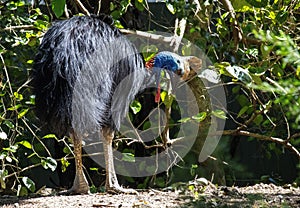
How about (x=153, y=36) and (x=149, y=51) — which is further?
(x=153, y=36)

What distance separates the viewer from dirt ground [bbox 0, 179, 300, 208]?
9.18 feet

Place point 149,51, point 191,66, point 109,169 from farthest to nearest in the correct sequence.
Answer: point 149,51, point 191,66, point 109,169

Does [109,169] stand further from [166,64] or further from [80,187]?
[166,64]

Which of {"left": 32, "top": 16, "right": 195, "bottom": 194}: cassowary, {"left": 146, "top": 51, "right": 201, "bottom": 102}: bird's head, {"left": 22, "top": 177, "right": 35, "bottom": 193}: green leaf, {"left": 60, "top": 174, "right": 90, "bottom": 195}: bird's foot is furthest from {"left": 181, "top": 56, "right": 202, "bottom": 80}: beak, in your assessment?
{"left": 22, "top": 177, "right": 35, "bottom": 193}: green leaf

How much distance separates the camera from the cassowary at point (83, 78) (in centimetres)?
289

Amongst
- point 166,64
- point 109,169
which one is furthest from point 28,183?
point 166,64

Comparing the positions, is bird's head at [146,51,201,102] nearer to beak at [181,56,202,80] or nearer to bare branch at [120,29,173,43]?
beak at [181,56,202,80]

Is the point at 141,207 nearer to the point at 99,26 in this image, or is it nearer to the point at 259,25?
the point at 99,26

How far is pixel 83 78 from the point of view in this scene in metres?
2.89

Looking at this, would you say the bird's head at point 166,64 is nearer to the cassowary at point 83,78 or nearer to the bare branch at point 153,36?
the cassowary at point 83,78

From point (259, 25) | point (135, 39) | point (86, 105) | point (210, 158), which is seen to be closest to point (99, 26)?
point (86, 105)

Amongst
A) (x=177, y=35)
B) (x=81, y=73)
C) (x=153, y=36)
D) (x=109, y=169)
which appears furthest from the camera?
(x=177, y=35)

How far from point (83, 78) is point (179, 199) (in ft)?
2.37

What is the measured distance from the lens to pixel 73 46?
2934 millimetres
